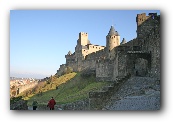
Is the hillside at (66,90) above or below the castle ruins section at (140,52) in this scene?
below

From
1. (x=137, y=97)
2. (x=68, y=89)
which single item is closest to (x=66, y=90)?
(x=68, y=89)

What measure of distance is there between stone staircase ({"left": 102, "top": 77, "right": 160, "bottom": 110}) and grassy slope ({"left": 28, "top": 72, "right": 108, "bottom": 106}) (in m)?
0.96

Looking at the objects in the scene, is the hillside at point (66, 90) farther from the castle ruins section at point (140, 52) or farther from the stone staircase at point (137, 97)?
the stone staircase at point (137, 97)

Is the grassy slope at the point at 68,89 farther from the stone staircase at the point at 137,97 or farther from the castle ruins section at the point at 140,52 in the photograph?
the stone staircase at the point at 137,97

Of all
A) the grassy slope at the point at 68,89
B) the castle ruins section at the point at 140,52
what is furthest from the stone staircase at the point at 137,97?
the grassy slope at the point at 68,89

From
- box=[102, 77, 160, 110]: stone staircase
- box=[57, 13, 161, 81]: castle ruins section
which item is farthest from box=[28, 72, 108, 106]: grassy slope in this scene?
box=[102, 77, 160, 110]: stone staircase

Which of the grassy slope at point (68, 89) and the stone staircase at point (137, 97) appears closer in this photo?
the stone staircase at point (137, 97)

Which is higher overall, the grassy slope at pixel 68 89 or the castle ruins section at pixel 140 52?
the castle ruins section at pixel 140 52

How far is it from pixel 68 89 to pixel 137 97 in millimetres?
2515

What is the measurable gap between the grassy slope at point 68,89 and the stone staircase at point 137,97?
955 mm

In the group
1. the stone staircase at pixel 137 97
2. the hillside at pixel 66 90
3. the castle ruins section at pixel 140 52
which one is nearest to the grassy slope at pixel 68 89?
the hillside at pixel 66 90

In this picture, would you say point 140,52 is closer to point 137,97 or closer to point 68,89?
point 137,97

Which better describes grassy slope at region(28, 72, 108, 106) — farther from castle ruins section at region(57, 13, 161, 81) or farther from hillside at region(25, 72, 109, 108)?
castle ruins section at region(57, 13, 161, 81)

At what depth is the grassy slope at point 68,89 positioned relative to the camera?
395 inches
